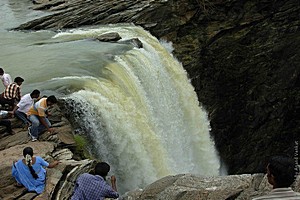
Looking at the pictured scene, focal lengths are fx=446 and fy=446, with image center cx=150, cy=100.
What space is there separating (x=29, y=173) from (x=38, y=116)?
2659 millimetres

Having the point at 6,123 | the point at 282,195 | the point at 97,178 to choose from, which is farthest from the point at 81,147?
the point at 282,195

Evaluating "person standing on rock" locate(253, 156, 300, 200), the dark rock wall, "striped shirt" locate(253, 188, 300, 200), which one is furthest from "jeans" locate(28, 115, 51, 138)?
the dark rock wall

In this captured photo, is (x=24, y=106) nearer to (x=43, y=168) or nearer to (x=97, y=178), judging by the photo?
(x=43, y=168)

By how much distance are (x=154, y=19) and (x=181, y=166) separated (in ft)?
33.1

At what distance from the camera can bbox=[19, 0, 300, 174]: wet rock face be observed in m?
25.2

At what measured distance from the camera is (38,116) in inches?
462

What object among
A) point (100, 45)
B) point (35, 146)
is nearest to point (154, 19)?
point (100, 45)

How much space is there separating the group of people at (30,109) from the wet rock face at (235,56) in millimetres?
12608

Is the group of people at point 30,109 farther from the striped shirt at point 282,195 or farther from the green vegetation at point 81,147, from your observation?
the striped shirt at point 282,195

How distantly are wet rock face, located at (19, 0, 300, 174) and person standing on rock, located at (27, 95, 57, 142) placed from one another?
13.4 m

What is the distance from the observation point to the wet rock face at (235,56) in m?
25.2

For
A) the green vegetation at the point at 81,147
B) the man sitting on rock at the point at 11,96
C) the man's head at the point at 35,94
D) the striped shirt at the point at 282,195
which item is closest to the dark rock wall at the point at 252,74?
the green vegetation at the point at 81,147

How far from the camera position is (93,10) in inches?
1011

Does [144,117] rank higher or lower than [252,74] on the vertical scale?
lower
